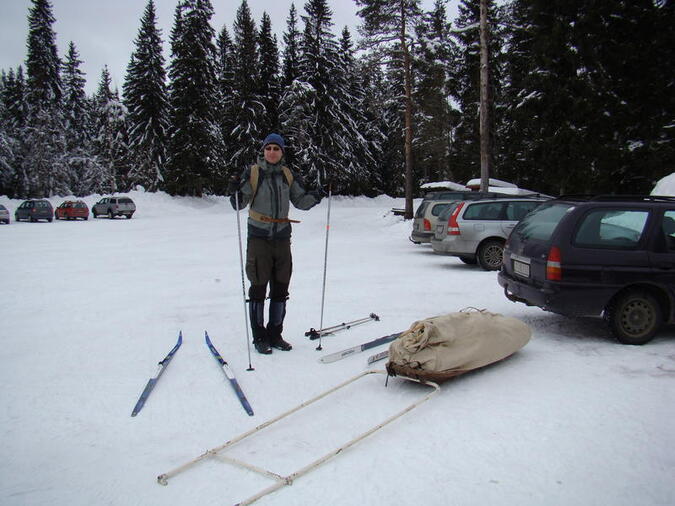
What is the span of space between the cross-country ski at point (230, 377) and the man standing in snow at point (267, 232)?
1.56 feet

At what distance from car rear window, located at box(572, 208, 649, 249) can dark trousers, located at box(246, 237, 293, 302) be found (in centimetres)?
334

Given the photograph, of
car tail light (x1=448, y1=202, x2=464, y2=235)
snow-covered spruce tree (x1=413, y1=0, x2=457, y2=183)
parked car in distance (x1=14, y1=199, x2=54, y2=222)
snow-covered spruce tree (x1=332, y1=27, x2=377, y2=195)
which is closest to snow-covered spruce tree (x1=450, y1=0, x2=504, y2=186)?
snow-covered spruce tree (x1=413, y1=0, x2=457, y2=183)

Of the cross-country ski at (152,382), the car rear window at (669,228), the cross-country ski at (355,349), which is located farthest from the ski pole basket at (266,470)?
the car rear window at (669,228)

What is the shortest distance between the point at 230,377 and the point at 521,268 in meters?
3.79

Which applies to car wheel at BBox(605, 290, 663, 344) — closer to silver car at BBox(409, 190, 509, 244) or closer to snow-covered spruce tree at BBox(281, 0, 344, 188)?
silver car at BBox(409, 190, 509, 244)

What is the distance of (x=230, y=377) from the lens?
4422mm

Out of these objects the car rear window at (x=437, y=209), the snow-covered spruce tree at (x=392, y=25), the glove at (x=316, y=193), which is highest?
the snow-covered spruce tree at (x=392, y=25)

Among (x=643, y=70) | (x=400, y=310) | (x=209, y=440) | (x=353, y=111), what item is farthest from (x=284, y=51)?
(x=209, y=440)

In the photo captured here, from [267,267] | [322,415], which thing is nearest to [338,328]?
[267,267]

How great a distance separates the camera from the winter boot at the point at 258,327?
530cm

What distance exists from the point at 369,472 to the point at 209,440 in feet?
4.09

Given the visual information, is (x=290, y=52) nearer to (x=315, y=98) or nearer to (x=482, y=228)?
(x=315, y=98)

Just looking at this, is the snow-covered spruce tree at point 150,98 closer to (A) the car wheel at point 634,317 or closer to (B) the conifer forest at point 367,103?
(B) the conifer forest at point 367,103

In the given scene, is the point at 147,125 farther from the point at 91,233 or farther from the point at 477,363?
the point at 477,363
